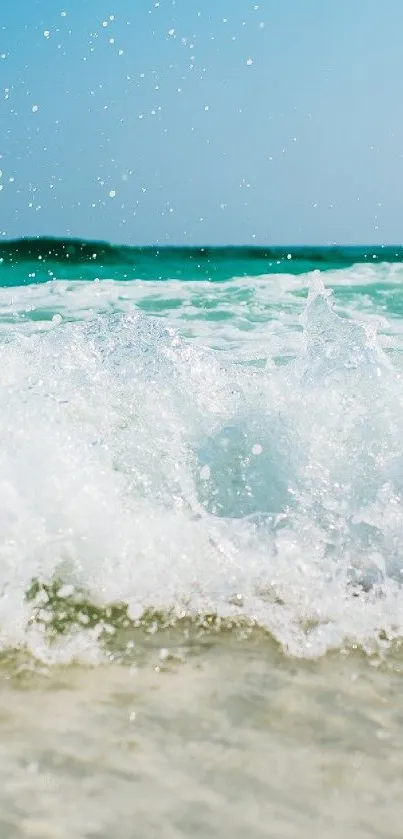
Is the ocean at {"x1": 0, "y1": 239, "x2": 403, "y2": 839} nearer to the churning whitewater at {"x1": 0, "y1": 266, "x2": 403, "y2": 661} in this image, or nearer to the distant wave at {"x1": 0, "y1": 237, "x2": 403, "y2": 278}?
the churning whitewater at {"x1": 0, "y1": 266, "x2": 403, "y2": 661}

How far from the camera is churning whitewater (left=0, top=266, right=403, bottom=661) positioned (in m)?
2.33

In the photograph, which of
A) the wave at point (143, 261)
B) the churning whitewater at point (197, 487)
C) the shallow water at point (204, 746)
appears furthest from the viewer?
the wave at point (143, 261)

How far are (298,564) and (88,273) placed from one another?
→ 14.6 m

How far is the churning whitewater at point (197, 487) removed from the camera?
7.66ft

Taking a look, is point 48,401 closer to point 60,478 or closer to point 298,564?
point 60,478

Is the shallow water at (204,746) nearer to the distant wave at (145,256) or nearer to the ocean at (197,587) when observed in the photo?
the ocean at (197,587)

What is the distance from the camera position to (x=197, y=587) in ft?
7.91

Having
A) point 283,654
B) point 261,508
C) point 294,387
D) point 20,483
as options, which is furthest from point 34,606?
point 294,387

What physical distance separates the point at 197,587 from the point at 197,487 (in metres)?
0.59

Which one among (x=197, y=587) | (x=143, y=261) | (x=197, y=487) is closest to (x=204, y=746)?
(x=197, y=587)

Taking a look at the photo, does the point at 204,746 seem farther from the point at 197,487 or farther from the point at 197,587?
the point at 197,487

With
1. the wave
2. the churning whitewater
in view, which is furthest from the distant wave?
the churning whitewater

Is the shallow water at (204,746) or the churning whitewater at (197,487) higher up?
the churning whitewater at (197,487)

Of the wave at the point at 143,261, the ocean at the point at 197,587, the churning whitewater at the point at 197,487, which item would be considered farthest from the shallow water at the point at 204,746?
the wave at the point at 143,261
